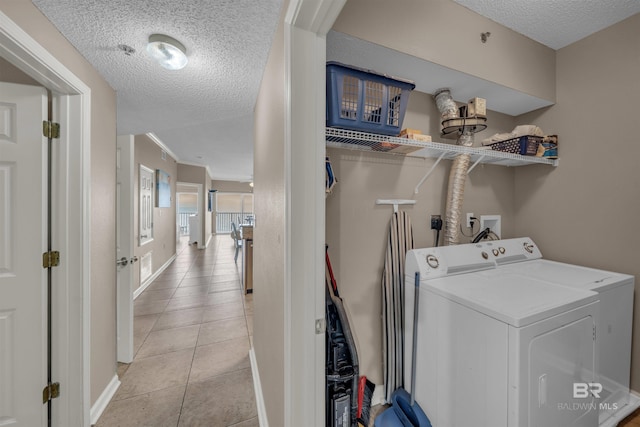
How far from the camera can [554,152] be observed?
6.74ft

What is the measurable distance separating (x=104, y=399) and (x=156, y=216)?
3664 mm

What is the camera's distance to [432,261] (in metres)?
1.63

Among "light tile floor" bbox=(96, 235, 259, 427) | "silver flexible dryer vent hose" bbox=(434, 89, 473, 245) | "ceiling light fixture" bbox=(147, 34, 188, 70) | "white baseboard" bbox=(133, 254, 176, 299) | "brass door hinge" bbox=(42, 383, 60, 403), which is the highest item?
"ceiling light fixture" bbox=(147, 34, 188, 70)

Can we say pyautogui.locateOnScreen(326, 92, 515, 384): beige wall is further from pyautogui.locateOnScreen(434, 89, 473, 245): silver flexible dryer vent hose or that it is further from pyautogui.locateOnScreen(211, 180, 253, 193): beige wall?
pyautogui.locateOnScreen(211, 180, 253, 193): beige wall

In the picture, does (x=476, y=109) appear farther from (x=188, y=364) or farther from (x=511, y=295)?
(x=188, y=364)

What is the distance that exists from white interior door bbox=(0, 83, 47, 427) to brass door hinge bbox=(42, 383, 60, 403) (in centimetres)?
2

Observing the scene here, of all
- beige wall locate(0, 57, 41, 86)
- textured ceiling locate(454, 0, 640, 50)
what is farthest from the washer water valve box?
beige wall locate(0, 57, 41, 86)

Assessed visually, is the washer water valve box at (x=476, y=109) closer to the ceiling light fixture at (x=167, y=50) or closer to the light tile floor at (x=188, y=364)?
the ceiling light fixture at (x=167, y=50)

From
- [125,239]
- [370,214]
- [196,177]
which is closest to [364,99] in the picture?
[370,214]

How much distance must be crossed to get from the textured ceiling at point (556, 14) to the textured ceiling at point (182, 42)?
1424 mm

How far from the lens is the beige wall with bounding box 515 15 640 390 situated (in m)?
1.72

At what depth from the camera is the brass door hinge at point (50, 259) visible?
1.43 meters

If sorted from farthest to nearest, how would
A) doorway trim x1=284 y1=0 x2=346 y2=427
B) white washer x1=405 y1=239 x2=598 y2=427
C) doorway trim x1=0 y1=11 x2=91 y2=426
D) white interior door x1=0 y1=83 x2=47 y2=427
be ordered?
doorway trim x1=0 y1=11 x2=91 y2=426 → white interior door x1=0 y1=83 x2=47 y2=427 → white washer x1=405 y1=239 x2=598 y2=427 → doorway trim x1=284 y1=0 x2=346 y2=427

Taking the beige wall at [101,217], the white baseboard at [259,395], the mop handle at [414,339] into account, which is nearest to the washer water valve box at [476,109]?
the mop handle at [414,339]
